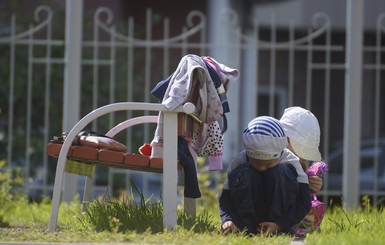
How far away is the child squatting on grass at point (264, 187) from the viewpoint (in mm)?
2771

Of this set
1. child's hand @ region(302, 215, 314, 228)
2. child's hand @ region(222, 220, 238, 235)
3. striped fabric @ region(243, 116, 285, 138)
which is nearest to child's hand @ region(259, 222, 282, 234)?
child's hand @ region(222, 220, 238, 235)

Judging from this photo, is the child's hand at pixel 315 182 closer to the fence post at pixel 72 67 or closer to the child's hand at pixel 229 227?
the child's hand at pixel 229 227

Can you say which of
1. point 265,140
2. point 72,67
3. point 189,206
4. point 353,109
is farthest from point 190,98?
point 353,109

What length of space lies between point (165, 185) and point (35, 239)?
26.2 inches

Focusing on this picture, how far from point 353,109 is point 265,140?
272 centimetres

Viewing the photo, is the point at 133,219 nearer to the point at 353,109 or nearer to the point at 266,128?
the point at 266,128

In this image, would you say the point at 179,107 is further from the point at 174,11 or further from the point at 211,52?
the point at 174,11

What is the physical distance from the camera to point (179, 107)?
2.90 meters

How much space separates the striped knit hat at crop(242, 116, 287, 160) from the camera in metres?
2.74

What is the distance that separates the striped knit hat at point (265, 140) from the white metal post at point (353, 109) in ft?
8.51

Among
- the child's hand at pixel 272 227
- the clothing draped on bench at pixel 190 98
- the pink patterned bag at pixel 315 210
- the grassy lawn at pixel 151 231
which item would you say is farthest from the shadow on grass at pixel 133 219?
the pink patterned bag at pixel 315 210

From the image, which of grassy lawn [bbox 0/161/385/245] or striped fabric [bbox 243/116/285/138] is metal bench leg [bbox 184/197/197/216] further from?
striped fabric [bbox 243/116/285/138]

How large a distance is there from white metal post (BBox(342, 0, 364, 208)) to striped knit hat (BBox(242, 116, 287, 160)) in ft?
8.51

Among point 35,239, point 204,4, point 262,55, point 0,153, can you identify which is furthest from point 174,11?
point 35,239
